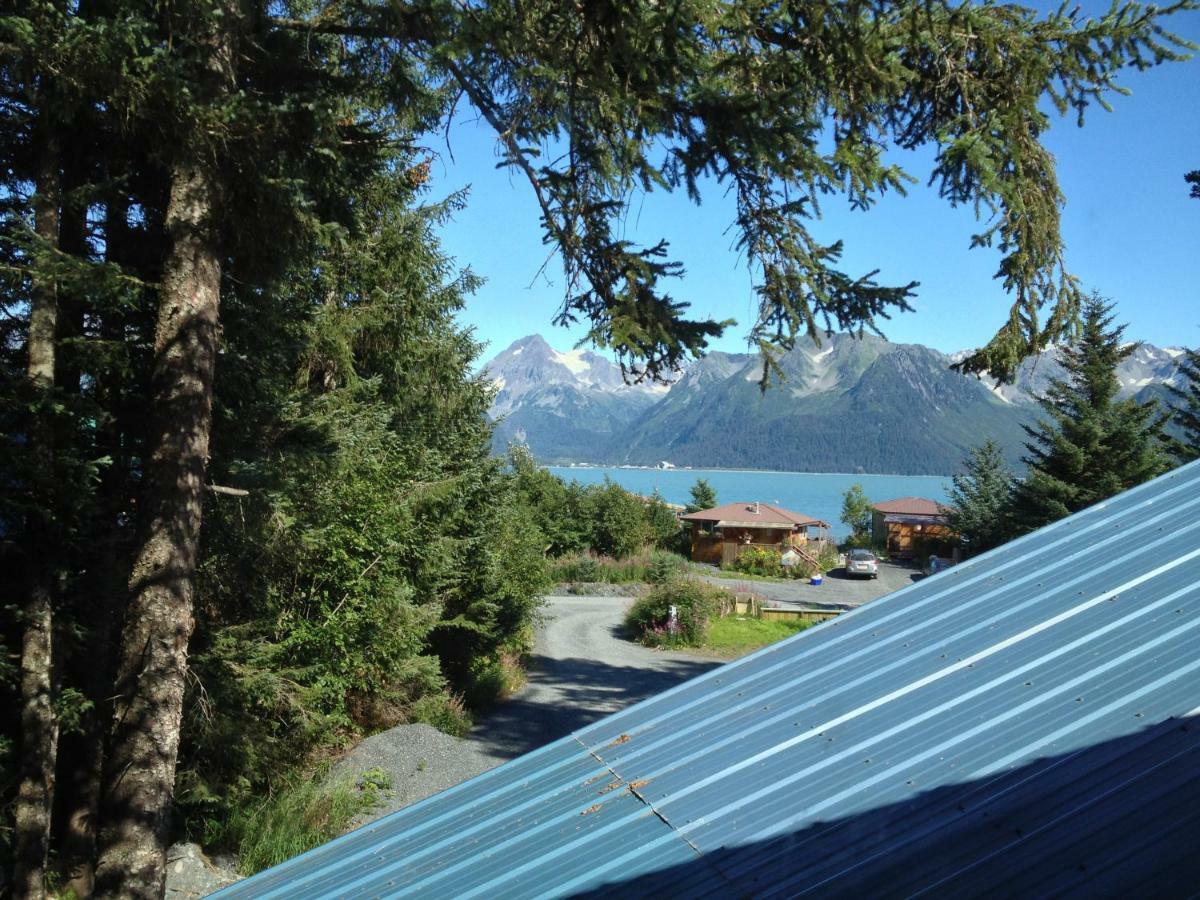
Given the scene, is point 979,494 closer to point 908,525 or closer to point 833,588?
point 833,588

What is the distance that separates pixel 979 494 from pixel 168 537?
4044cm

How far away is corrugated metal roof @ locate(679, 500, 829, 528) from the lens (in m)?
47.0

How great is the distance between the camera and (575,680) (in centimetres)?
1898

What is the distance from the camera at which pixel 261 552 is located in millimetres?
7914

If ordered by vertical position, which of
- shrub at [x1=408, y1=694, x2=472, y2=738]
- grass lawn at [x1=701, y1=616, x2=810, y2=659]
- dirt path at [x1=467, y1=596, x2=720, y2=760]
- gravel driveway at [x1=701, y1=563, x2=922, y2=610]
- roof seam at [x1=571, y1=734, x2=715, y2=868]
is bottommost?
gravel driveway at [x1=701, y1=563, x2=922, y2=610]

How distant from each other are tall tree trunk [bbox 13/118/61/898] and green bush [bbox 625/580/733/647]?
1852 cm

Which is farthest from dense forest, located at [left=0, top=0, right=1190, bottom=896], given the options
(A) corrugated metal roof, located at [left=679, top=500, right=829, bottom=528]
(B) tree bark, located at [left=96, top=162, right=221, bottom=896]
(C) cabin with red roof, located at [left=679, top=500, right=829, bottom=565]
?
(A) corrugated metal roof, located at [left=679, top=500, right=829, bottom=528]

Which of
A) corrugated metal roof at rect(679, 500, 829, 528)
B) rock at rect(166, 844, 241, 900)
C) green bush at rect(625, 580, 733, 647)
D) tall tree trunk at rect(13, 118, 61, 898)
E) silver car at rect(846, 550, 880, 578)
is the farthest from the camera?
corrugated metal roof at rect(679, 500, 829, 528)

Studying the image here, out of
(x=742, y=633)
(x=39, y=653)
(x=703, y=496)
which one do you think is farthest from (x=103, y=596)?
(x=703, y=496)

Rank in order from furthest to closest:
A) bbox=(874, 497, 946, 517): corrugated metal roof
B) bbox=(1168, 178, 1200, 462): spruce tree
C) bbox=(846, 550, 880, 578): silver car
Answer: bbox=(874, 497, 946, 517): corrugated metal roof, bbox=(846, 550, 880, 578): silver car, bbox=(1168, 178, 1200, 462): spruce tree

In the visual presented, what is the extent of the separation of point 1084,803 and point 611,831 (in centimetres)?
174

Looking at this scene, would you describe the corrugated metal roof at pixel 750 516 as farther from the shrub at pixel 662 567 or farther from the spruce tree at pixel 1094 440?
the spruce tree at pixel 1094 440

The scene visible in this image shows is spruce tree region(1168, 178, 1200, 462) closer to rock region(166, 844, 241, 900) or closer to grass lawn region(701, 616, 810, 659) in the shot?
grass lawn region(701, 616, 810, 659)

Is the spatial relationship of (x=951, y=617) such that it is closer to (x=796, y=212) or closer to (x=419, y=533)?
(x=796, y=212)
